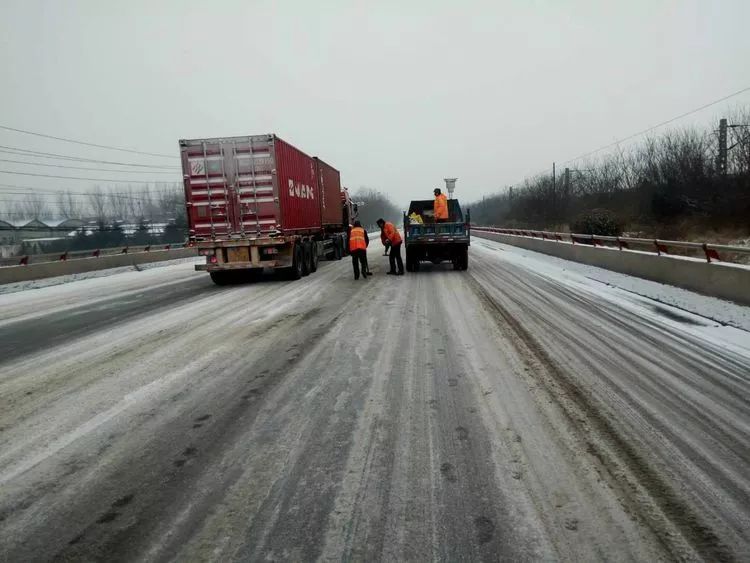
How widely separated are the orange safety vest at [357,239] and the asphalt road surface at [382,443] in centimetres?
634

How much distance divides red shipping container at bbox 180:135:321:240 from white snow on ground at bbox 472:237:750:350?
8.10 metres

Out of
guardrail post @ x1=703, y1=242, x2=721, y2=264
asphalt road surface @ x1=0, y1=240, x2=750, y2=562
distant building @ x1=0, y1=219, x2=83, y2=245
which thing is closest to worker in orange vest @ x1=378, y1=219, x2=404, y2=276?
asphalt road surface @ x1=0, y1=240, x2=750, y2=562

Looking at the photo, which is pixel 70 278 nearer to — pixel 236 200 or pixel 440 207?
pixel 236 200

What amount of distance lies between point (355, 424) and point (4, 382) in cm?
413

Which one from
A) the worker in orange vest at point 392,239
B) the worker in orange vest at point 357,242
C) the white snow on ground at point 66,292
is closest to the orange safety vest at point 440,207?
the worker in orange vest at point 392,239

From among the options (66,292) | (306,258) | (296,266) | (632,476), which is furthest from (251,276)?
(632,476)

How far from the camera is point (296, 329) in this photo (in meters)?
7.13

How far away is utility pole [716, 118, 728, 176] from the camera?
2542 cm

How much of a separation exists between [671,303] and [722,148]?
→ 23190 mm

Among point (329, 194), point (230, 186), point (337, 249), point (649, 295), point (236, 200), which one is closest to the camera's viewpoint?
point (649, 295)

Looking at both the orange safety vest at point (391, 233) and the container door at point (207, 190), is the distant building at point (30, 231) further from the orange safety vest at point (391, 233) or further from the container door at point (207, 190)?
the orange safety vest at point (391, 233)

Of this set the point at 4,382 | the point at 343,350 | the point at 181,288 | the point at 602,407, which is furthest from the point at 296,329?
the point at 181,288

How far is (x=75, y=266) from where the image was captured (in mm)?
18828

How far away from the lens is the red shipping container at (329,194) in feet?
62.0
